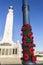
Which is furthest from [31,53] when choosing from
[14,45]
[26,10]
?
[14,45]

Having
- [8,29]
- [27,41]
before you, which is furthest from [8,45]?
[27,41]

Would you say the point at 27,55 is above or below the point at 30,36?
below

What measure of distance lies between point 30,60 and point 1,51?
2436 cm

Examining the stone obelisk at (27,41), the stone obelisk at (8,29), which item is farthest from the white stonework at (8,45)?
the stone obelisk at (27,41)

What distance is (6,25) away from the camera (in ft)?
108

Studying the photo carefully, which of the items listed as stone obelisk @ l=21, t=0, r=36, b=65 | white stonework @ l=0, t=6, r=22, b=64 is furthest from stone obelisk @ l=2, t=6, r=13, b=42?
stone obelisk @ l=21, t=0, r=36, b=65

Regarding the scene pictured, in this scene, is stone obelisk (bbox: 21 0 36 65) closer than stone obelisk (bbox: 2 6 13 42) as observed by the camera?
Yes

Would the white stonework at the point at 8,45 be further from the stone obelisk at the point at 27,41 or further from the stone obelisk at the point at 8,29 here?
the stone obelisk at the point at 27,41

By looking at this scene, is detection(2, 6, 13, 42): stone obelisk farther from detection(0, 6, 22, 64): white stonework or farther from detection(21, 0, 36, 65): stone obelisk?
detection(21, 0, 36, 65): stone obelisk

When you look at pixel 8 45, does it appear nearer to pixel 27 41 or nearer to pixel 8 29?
pixel 8 29

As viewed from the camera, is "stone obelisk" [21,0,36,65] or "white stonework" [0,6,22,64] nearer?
"stone obelisk" [21,0,36,65]

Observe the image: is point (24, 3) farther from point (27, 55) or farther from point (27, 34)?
point (27, 55)

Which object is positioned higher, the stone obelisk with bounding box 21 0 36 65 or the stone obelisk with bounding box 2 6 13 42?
the stone obelisk with bounding box 2 6 13 42

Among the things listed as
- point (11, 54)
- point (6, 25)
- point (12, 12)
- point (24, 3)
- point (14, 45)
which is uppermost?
point (12, 12)
